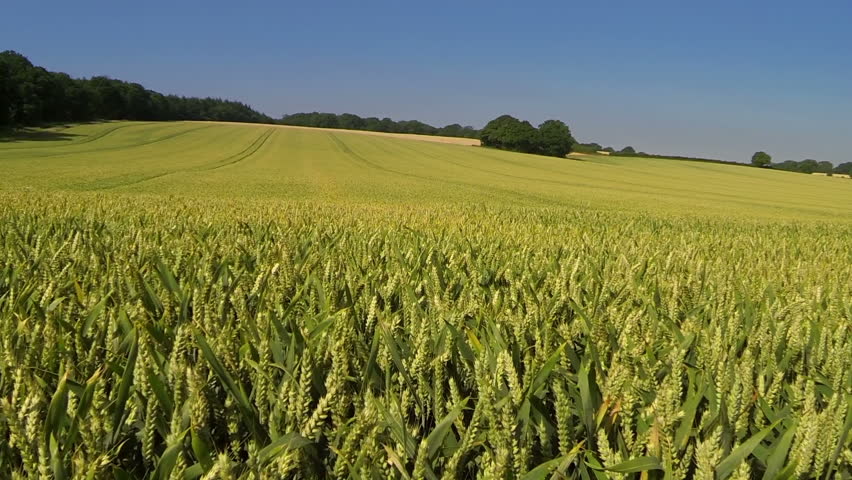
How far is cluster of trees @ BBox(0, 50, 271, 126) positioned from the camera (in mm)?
56000

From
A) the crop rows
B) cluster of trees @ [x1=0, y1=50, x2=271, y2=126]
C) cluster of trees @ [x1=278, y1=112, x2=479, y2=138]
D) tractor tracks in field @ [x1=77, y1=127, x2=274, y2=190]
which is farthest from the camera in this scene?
cluster of trees @ [x1=278, y1=112, x2=479, y2=138]

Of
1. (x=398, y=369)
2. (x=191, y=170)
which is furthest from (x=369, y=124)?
(x=398, y=369)

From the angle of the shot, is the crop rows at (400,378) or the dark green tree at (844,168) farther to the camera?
the dark green tree at (844,168)

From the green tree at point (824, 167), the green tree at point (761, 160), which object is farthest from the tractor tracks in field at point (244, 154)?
the green tree at point (824, 167)

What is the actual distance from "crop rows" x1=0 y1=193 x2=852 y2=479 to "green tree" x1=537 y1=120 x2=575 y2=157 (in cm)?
7725

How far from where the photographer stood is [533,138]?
77562mm

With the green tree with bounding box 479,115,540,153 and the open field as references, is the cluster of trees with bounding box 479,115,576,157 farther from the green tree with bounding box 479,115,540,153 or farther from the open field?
the open field

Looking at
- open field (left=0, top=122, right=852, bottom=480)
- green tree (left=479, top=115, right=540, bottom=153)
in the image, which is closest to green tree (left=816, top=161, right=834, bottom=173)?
green tree (left=479, top=115, right=540, bottom=153)

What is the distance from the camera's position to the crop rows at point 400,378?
33.3 inches

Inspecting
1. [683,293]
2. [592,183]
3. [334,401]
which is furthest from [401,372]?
[592,183]

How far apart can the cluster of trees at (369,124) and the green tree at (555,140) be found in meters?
29.5

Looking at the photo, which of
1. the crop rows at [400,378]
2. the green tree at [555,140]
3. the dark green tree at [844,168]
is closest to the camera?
the crop rows at [400,378]

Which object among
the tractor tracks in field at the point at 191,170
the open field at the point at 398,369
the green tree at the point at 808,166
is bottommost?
the tractor tracks in field at the point at 191,170

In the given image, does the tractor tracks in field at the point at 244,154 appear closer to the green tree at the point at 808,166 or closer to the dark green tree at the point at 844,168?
the green tree at the point at 808,166
